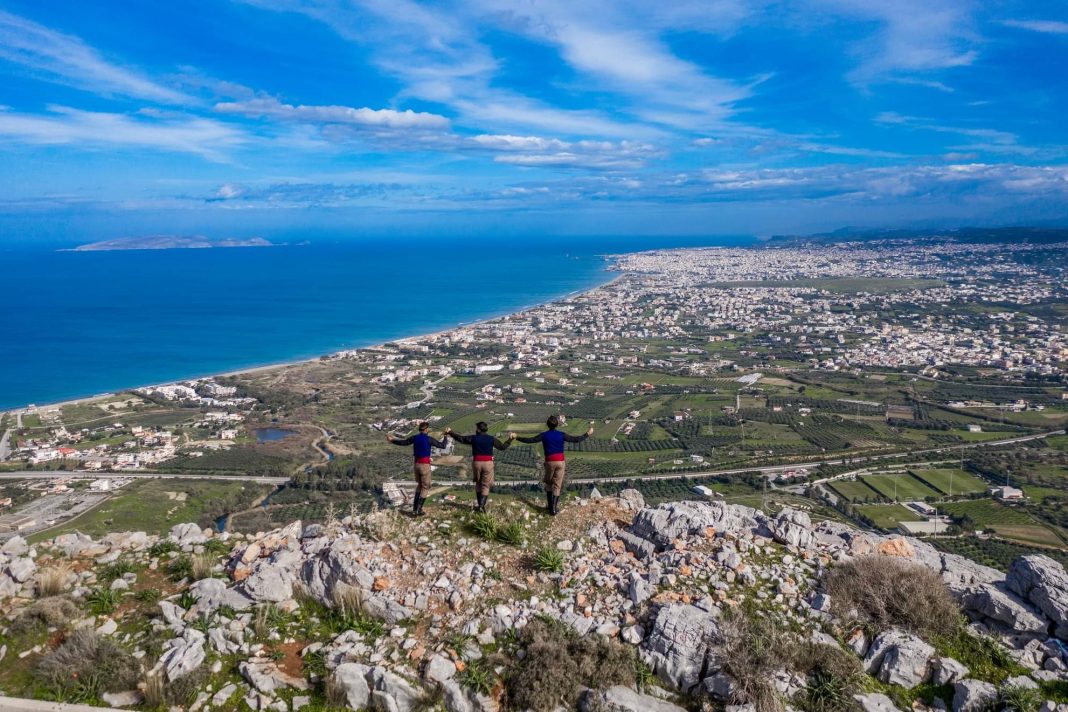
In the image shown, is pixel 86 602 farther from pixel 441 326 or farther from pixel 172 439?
pixel 441 326

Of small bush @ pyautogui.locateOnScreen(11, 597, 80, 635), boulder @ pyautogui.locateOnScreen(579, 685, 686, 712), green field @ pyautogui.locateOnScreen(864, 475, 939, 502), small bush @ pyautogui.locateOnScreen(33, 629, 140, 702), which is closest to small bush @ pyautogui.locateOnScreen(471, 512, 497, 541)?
boulder @ pyautogui.locateOnScreen(579, 685, 686, 712)

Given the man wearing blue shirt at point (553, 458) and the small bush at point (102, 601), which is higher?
the man wearing blue shirt at point (553, 458)

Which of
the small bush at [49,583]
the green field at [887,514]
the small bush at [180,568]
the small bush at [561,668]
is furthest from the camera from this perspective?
the green field at [887,514]

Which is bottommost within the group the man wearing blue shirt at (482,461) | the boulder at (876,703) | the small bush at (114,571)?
the boulder at (876,703)

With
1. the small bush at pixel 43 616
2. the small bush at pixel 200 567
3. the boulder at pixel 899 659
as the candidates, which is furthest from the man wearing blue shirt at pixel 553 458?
the small bush at pixel 43 616

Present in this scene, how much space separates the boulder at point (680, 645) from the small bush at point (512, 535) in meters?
2.53

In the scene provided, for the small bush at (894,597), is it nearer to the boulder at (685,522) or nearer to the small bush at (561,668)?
the boulder at (685,522)

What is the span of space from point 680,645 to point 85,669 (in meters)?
6.95

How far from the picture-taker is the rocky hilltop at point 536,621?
6.93 m

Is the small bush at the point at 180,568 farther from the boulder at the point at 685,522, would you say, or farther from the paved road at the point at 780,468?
the paved road at the point at 780,468

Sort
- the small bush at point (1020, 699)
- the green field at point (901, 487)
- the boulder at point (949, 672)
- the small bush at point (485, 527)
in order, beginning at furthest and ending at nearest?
the green field at point (901, 487) → the small bush at point (485, 527) → the boulder at point (949, 672) → the small bush at point (1020, 699)

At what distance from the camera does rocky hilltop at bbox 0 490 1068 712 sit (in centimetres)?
693

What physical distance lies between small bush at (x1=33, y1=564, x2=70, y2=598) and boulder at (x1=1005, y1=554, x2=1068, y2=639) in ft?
43.2

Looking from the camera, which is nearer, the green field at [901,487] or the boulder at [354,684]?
the boulder at [354,684]
